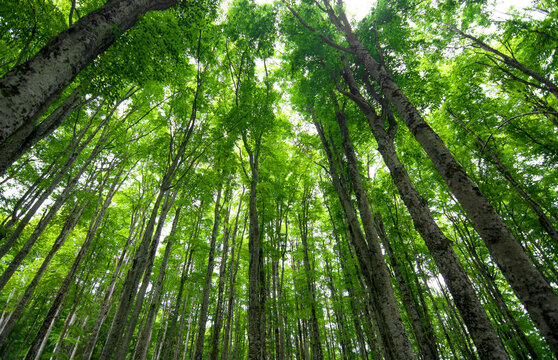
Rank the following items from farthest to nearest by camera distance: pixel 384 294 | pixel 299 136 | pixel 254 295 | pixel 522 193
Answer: pixel 299 136 < pixel 522 193 < pixel 254 295 < pixel 384 294

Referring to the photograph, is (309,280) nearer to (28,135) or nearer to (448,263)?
(448,263)

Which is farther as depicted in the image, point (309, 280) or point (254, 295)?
point (309, 280)

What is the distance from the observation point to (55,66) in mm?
2467

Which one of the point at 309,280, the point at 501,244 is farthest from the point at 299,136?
the point at 501,244

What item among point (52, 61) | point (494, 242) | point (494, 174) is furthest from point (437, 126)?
point (52, 61)

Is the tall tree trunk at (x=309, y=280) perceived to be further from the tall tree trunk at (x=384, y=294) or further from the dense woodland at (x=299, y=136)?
the tall tree trunk at (x=384, y=294)

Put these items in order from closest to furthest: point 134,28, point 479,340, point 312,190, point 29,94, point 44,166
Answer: point 29,94 → point 479,340 → point 134,28 → point 44,166 → point 312,190

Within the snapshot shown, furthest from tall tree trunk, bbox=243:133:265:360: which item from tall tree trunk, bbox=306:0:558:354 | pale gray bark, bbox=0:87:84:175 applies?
pale gray bark, bbox=0:87:84:175

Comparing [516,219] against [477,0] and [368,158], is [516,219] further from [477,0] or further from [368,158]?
[477,0]

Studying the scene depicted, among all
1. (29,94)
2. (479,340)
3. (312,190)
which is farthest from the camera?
(312,190)

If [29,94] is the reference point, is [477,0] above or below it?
above

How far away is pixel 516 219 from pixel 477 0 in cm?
902

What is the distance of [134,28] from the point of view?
15.0 feet

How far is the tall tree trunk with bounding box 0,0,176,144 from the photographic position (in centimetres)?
200
